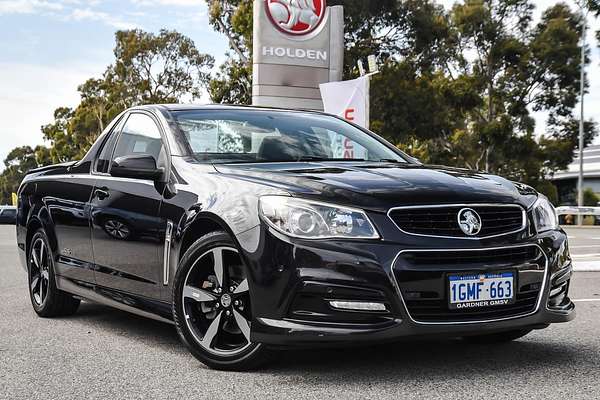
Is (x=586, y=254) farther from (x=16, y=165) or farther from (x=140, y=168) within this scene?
(x=16, y=165)

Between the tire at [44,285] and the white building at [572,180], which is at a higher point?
the tire at [44,285]

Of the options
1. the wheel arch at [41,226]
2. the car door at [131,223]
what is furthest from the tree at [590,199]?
the car door at [131,223]

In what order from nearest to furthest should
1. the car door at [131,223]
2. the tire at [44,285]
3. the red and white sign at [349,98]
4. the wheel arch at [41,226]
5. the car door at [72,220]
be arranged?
the car door at [131,223] < the car door at [72,220] < the wheel arch at [41,226] < the tire at [44,285] < the red and white sign at [349,98]

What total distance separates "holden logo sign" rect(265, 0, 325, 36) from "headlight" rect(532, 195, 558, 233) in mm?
22086

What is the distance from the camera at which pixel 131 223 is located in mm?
5609

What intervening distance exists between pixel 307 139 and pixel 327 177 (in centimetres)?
121

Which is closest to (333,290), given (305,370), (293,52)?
(305,370)

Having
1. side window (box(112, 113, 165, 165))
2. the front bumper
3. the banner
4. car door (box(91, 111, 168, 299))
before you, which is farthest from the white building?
the front bumper

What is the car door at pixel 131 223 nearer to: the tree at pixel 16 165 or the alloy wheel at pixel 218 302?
the alloy wheel at pixel 218 302

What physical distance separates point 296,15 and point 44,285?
20.7 metres

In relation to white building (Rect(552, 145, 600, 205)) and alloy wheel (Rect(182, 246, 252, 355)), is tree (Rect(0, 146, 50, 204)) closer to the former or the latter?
white building (Rect(552, 145, 600, 205))

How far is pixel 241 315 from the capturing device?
470 cm

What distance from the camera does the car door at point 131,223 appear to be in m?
5.40

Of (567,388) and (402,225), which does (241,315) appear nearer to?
(402,225)
